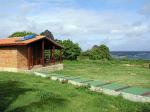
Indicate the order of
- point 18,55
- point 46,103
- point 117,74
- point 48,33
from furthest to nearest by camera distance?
point 48,33, point 18,55, point 117,74, point 46,103

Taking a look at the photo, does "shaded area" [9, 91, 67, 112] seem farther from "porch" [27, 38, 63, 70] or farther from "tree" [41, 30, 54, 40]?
"tree" [41, 30, 54, 40]

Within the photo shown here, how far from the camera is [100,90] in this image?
16.8 m

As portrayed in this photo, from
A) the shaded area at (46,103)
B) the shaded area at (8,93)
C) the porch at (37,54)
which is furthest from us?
the porch at (37,54)

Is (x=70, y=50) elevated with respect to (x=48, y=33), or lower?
lower

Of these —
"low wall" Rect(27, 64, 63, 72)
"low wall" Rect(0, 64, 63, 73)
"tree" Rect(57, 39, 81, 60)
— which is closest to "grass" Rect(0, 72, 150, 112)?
"low wall" Rect(0, 64, 63, 73)

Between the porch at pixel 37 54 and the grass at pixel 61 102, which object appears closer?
the grass at pixel 61 102

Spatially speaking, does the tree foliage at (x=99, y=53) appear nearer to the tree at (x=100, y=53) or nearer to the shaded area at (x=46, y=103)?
the tree at (x=100, y=53)

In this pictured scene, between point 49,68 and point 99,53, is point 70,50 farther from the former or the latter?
point 49,68

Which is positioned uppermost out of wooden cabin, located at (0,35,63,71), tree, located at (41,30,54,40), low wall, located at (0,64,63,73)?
tree, located at (41,30,54,40)

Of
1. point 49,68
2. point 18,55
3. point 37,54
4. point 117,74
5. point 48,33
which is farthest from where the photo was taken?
point 48,33

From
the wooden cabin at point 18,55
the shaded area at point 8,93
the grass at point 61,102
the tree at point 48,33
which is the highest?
the tree at point 48,33

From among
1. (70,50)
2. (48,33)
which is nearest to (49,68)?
(70,50)

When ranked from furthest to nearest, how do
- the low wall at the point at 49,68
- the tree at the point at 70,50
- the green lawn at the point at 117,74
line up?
1. the tree at the point at 70,50
2. the low wall at the point at 49,68
3. the green lawn at the point at 117,74

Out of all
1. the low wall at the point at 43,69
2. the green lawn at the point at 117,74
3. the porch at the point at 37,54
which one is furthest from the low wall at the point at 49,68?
the green lawn at the point at 117,74
